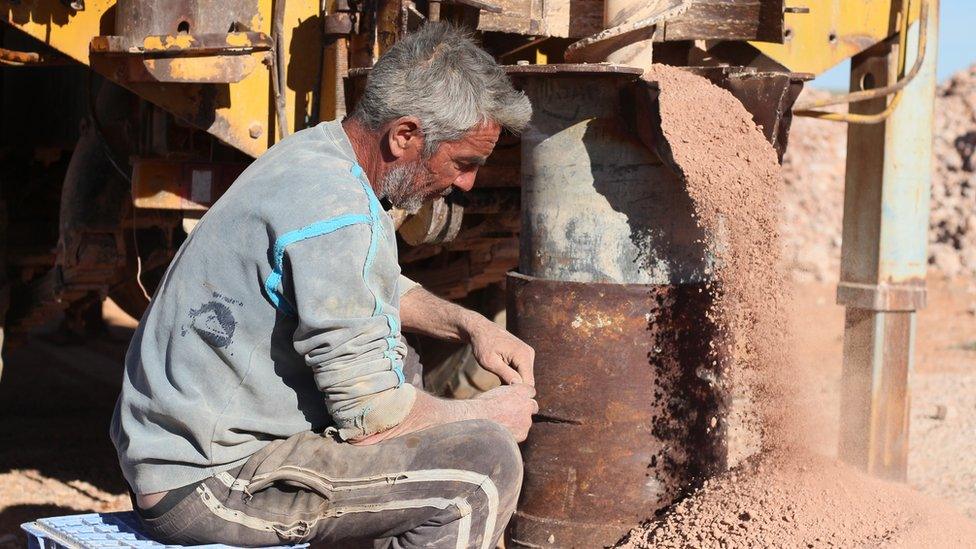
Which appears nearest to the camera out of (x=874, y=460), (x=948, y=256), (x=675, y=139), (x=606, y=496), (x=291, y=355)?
(x=291, y=355)

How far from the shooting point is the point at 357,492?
8.14ft

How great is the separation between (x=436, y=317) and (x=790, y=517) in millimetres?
1043

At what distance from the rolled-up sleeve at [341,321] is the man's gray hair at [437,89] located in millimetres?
304

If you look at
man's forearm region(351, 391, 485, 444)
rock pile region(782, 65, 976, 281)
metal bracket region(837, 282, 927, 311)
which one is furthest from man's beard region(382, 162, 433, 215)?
rock pile region(782, 65, 976, 281)

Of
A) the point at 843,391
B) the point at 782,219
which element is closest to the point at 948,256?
the point at 843,391

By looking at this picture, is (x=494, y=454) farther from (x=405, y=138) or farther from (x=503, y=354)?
(x=405, y=138)

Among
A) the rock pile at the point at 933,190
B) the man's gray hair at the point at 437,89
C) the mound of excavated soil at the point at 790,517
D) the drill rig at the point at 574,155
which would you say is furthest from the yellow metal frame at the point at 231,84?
the rock pile at the point at 933,190

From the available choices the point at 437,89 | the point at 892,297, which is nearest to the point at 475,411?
the point at 437,89

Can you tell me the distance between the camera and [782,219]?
10.5 ft

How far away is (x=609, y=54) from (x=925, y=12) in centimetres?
173

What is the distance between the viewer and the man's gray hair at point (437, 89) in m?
2.49

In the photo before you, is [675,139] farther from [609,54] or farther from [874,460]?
[874,460]

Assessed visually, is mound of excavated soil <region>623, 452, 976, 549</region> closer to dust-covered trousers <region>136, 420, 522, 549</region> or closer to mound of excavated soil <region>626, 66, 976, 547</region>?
mound of excavated soil <region>626, 66, 976, 547</region>

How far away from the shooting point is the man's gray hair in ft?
8.16
